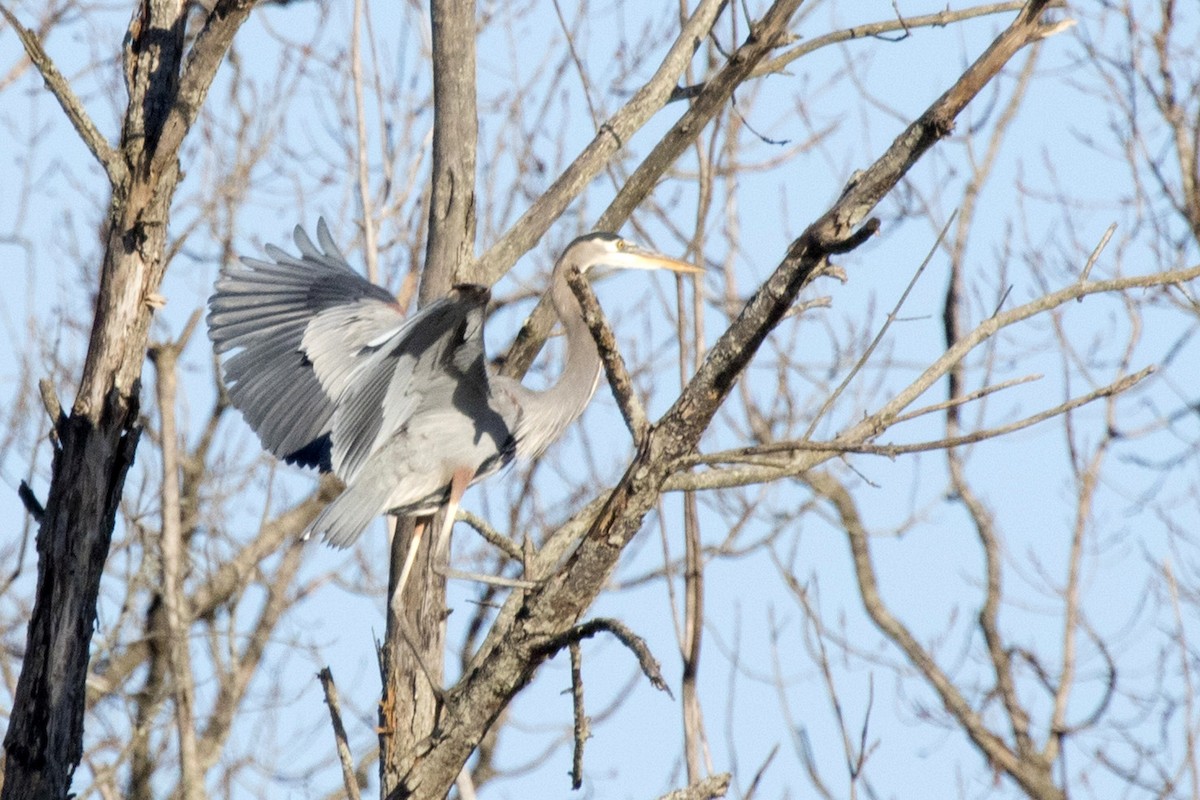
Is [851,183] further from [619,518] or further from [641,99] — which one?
[641,99]

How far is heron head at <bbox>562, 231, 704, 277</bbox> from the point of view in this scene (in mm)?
4977

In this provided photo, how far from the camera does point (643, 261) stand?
5293 mm

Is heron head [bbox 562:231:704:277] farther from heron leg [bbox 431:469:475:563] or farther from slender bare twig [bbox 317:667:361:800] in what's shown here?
slender bare twig [bbox 317:667:361:800]

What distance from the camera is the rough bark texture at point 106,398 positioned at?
341cm

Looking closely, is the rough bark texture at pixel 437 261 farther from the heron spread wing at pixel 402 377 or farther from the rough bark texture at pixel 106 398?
the rough bark texture at pixel 106 398

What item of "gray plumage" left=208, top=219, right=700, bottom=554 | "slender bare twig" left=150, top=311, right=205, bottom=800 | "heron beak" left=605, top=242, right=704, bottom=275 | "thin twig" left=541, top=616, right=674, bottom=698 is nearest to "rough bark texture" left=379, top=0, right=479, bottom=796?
"gray plumage" left=208, top=219, right=700, bottom=554

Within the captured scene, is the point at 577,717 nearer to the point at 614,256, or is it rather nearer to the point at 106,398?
the point at 106,398

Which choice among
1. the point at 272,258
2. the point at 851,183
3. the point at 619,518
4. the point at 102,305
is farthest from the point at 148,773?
the point at 851,183

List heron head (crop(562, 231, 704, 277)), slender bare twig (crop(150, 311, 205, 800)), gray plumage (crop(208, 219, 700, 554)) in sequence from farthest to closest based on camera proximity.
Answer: slender bare twig (crop(150, 311, 205, 800)) < heron head (crop(562, 231, 704, 277)) < gray plumage (crop(208, 219, 700, 554))

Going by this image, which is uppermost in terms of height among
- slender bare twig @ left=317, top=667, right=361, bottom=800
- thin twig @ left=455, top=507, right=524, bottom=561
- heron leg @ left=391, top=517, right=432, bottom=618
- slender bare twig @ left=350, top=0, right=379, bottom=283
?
slender bare twig @ left=350, top=0, right=379, bottom=283

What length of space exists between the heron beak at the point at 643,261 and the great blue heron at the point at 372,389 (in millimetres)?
24

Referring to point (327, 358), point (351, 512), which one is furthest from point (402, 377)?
point (351, 512)

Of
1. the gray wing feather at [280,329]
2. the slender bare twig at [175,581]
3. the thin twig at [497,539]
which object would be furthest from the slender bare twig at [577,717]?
the slender bare twig at [175,581]

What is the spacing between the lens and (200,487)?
882 cm
